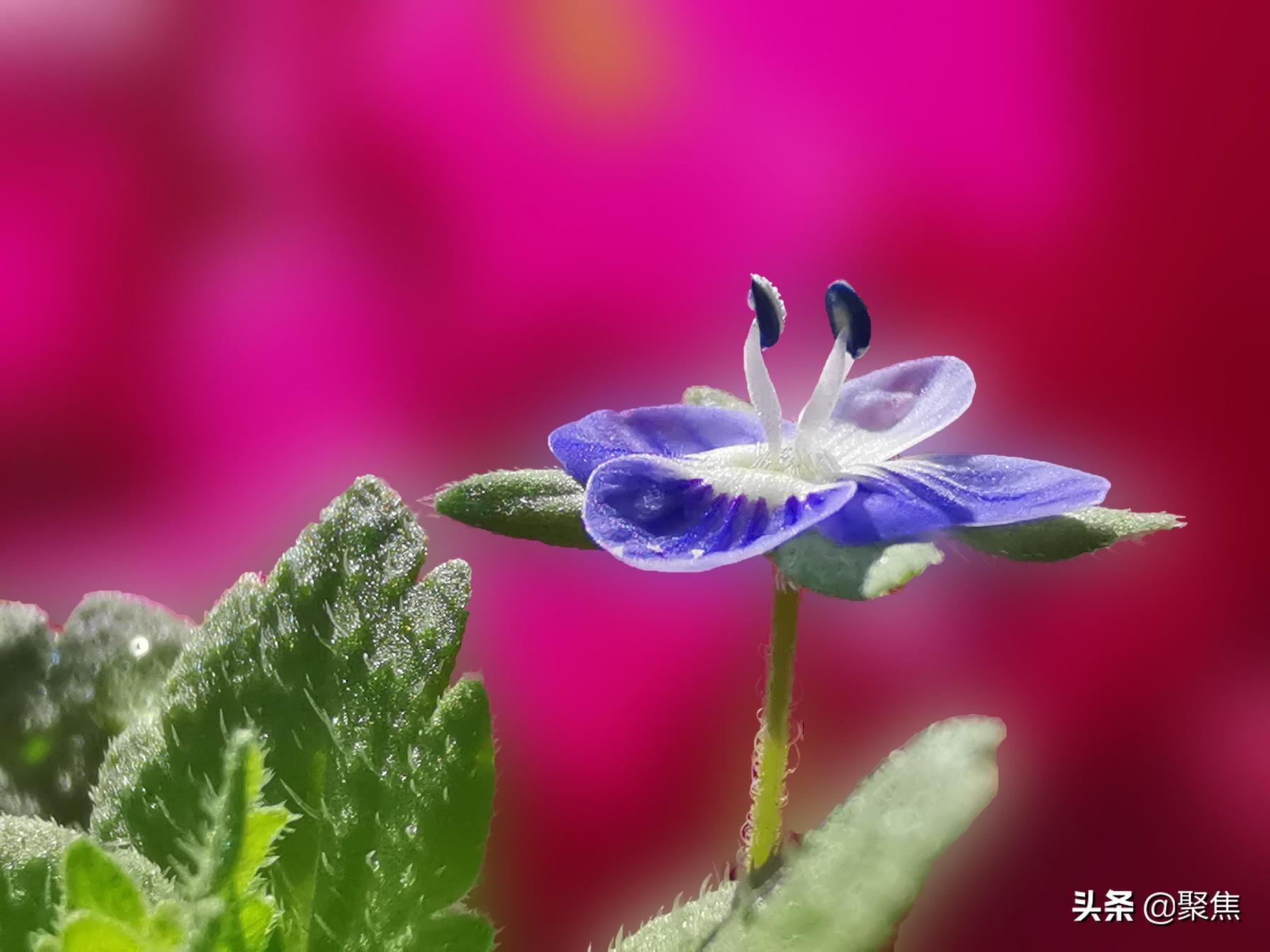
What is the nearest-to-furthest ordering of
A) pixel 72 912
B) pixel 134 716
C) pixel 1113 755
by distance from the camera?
pixel 72 912, pixel 134 716, pixel 1113 755

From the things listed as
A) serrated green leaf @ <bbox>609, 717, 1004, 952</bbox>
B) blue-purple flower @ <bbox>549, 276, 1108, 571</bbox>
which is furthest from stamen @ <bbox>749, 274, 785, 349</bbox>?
serrated green leaf @ <bbox>609, 717, 1004, 952</bbox>

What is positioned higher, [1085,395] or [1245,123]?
[1245,123]

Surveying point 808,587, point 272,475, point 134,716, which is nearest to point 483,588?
point 272,475

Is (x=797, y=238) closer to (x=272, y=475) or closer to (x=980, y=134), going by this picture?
(x=980, y=134)

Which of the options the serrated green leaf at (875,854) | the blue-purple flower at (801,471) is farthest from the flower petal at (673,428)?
the serrated green leaf at (875,854)

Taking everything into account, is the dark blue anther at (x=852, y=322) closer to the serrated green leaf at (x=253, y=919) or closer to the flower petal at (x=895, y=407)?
the flower petal at (x=895, y=407)

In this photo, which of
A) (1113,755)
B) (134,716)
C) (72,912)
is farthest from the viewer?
(1113,755)

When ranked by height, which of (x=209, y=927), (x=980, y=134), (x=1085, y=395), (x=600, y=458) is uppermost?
(x=980, y=134)

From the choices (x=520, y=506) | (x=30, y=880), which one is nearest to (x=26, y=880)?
(x=30, y=880)
